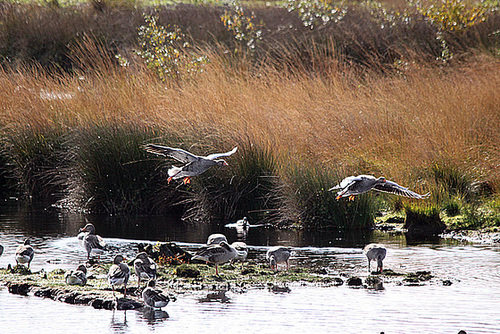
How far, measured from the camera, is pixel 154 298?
27.3 feet

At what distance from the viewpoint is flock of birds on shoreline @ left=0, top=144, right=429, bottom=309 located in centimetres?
880

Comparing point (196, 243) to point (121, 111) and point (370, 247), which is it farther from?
point (121, 111)

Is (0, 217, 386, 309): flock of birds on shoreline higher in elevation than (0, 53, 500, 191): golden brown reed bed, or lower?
lower

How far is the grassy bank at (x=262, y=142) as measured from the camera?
576 inches

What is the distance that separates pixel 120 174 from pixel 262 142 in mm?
2901

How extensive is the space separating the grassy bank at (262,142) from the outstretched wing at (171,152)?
377 cm

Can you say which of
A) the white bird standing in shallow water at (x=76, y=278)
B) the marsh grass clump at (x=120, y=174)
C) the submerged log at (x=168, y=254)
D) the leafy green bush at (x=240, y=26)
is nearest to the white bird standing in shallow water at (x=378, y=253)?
the submerged log at (x=168, y=254)

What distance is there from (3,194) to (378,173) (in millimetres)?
9043

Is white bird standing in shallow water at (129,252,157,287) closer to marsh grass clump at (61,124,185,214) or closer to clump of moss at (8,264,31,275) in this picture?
clump of moss at (8,264,31,275)

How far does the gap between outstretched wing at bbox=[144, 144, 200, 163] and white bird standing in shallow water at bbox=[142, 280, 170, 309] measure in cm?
194

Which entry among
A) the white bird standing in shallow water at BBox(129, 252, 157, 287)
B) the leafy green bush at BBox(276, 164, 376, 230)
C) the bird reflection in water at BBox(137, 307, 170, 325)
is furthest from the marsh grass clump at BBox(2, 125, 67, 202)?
the bird reflection in water at BBox(137, 307, 170, 325)

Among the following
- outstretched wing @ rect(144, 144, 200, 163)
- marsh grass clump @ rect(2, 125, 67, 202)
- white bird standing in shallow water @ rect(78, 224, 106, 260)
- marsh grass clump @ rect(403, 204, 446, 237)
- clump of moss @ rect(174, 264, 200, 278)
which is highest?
marsh grass clump @ rect(2, 125, 67, 202)

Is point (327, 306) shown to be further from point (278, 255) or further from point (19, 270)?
point (19, 270)

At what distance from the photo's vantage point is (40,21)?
1517 inches
